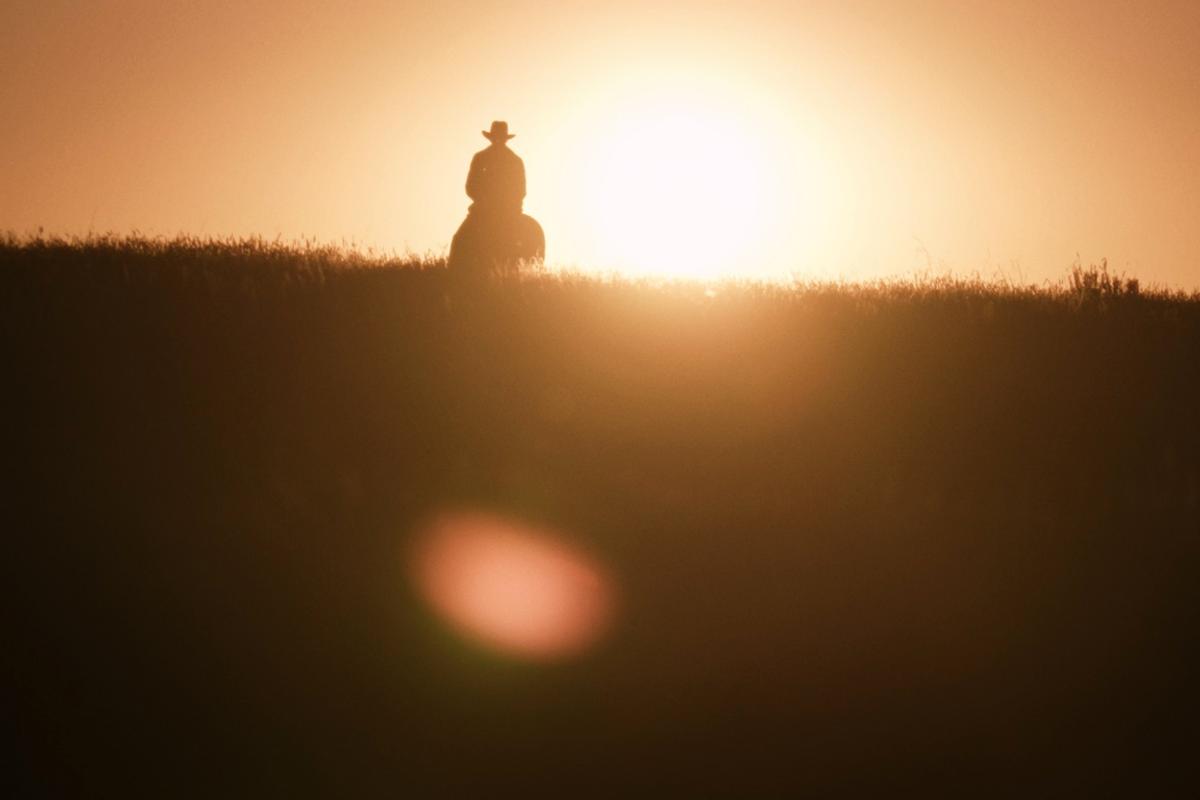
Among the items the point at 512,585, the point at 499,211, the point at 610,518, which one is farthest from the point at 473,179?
the point at 512,585

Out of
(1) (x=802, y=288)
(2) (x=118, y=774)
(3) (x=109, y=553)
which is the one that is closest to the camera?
(2) (x=118, y=774)

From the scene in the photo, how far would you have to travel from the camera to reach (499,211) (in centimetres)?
1245

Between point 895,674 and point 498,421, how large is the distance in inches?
153

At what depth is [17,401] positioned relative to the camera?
833 centimetres

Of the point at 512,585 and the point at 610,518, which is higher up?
the point at 610,518

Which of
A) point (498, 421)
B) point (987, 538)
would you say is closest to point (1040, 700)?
point (987, 538)

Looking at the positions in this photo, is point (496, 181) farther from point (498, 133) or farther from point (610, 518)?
point (610, 518)

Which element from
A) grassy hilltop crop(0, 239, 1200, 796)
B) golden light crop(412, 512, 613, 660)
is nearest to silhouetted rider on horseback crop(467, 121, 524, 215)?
grassy hilltop crop(0, 239, 1200, 796)

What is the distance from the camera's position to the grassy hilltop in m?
4.46

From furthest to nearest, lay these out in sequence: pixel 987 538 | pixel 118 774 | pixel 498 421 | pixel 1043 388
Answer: pixel 1043 388 < pixel 498 421 < pixel 987 538 < pixel 118 774

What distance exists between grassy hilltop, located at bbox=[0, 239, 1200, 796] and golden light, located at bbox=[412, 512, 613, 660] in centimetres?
16

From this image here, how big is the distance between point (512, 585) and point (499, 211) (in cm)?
716

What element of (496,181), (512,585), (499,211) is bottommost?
(512,585)

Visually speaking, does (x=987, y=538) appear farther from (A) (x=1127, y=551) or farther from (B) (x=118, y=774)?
(B) (x=118, y=774)
